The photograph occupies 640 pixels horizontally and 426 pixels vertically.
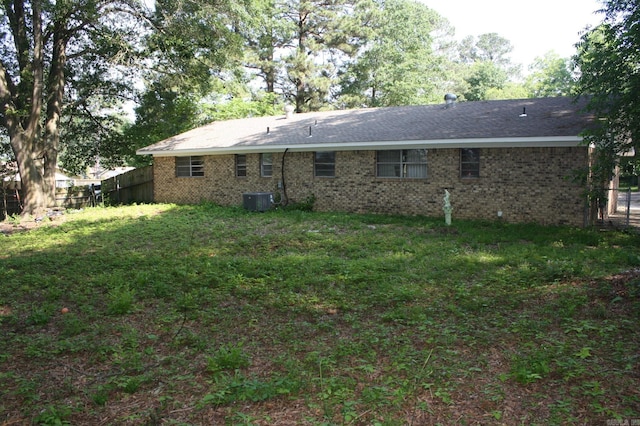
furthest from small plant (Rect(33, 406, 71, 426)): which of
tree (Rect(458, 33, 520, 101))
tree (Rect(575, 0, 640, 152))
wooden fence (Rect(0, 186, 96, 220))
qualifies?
tree (Rect(458, 33, 520, 101))

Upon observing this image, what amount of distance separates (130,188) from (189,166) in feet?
15.1

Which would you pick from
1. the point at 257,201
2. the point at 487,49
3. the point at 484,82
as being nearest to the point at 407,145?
the point at 257,201

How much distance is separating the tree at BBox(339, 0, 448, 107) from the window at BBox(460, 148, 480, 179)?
19.2 metres

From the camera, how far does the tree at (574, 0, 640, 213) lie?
28.2 ft

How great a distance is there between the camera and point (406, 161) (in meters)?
14.7

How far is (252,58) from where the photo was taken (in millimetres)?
31094

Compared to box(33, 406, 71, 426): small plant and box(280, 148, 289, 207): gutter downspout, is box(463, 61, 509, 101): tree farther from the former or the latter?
box(33, 406, 71, 426): small plant

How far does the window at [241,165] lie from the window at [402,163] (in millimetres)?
5484

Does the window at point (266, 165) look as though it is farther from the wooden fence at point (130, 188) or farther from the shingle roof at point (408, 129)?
the wooden fence at point (130, 188)

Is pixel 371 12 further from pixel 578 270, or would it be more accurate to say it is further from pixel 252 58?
pixel 578 270

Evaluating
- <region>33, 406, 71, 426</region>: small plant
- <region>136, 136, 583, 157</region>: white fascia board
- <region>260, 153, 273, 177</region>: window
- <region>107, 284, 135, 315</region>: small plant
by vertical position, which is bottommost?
<region>33, 406, 71, 426</region>: small plant

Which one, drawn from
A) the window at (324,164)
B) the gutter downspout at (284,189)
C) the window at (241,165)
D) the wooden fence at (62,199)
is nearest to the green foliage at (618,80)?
the window at (324,164)

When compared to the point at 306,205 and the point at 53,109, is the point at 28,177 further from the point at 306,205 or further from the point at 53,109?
the point at 306,205

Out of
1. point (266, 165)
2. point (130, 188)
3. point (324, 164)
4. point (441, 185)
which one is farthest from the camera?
point (130, 188)
